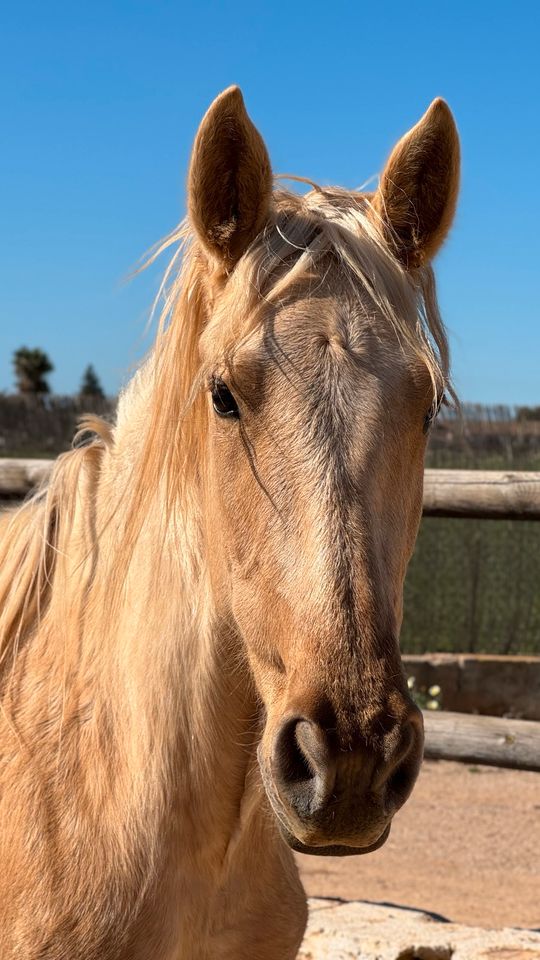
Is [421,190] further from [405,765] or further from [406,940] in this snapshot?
[406,940]

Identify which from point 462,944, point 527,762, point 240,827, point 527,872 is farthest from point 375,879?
point 240,827

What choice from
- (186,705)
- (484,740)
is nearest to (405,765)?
(186,705)

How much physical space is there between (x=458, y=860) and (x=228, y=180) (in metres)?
3.89

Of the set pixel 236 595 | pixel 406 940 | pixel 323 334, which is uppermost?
pixel 323 334

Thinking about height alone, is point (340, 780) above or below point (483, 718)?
above

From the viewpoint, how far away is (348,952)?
2959 millimetres

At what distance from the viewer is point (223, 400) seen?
5.43 feet

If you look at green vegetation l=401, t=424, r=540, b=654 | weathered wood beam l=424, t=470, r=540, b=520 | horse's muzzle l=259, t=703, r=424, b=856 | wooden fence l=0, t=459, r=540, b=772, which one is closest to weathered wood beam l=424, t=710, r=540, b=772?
wooden fence l=0, t=459, r=540, b=772

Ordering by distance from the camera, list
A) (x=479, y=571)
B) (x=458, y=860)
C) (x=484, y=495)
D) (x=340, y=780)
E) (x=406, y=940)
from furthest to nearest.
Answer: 1. (x=479, y=571)
2. (x=458, y=860)
3. (x=484, y=495)
4. (x=406, y=940)
5. (x=340, y=780)

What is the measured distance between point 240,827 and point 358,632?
0.69m

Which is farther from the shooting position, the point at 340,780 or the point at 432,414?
the point at 432,414

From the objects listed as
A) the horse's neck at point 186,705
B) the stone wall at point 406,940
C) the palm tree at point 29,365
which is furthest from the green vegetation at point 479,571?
the palm tree at point 29,365

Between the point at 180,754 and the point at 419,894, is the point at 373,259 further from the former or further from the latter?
the point at 419,894

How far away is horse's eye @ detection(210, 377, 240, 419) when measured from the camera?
1.64 meters
